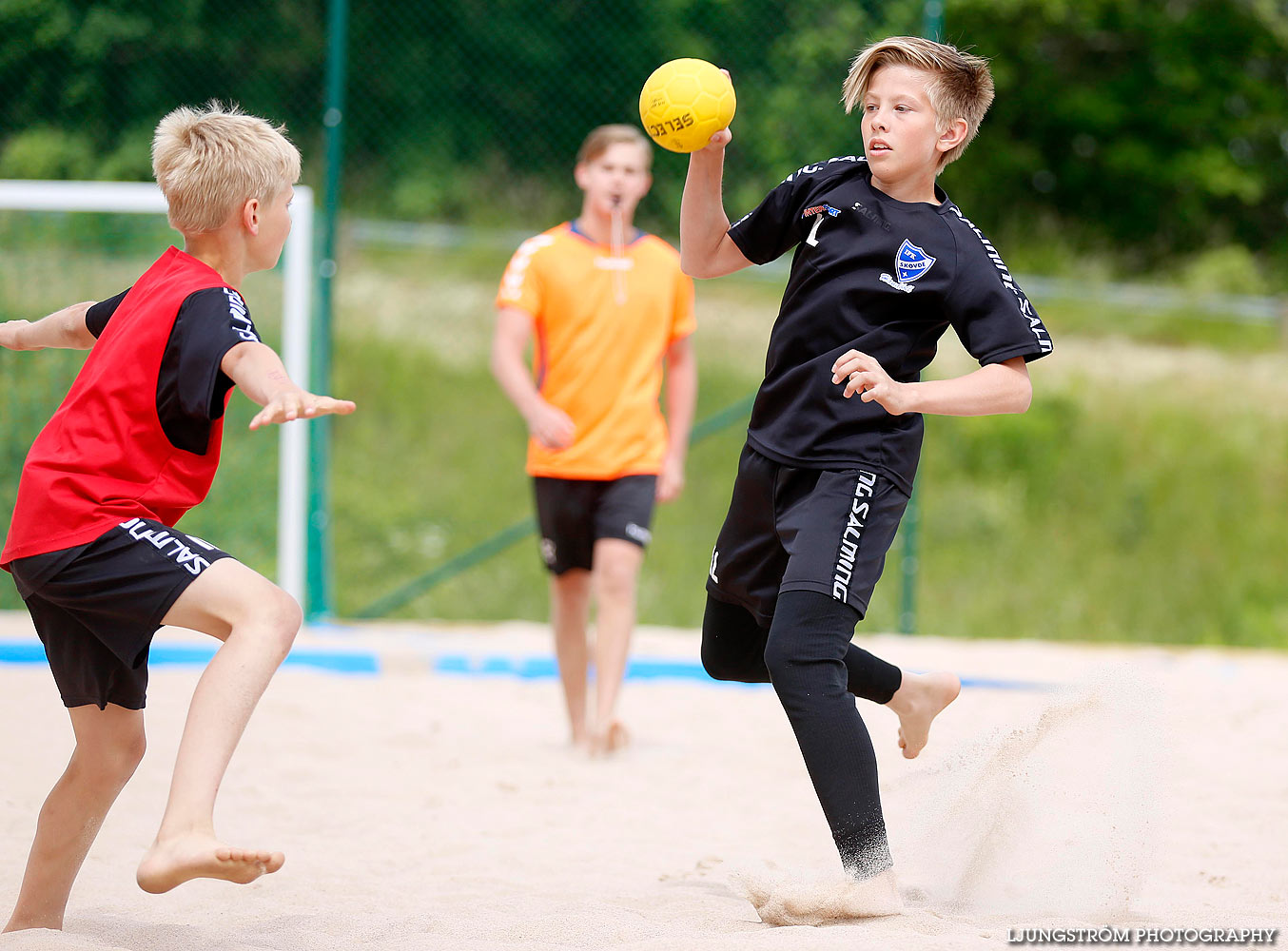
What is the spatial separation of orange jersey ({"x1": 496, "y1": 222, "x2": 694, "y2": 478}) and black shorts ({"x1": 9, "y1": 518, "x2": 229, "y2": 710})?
8.03 feet

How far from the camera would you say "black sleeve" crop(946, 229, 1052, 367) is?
2.79 meters

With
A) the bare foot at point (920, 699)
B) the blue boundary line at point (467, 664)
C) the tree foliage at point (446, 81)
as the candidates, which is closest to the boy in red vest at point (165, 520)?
the bare foot at point (920, 699)

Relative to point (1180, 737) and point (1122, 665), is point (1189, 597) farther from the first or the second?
point (1122, 665)

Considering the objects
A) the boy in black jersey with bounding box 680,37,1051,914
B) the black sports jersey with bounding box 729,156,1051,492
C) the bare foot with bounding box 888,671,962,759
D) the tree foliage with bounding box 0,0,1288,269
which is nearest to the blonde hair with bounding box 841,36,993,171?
the boy in black jersey with bounding box 680,37,1051,914

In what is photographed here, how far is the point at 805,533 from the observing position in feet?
9.23

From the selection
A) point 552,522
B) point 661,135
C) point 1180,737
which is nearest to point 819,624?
point 661,135

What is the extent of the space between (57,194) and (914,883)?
205 inches

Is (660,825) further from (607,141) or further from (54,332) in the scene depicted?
(607,141)

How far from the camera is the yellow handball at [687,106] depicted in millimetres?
2979

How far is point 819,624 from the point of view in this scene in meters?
2.77

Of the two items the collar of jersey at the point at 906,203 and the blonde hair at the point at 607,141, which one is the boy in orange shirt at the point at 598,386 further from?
the collar of jersey at the point at 906,203

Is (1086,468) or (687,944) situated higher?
(687,944)

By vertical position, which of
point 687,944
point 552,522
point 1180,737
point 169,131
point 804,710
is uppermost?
point 169,131

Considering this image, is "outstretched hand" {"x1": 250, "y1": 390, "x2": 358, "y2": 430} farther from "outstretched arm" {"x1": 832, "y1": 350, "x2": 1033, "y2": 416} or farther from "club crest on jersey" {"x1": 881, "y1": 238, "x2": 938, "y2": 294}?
"club crest on jersey" {"x1": 881, "y1": 238, "x2": 938, "y2": 294}
